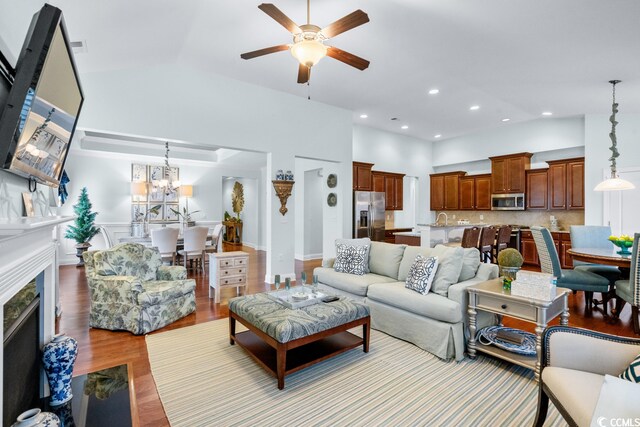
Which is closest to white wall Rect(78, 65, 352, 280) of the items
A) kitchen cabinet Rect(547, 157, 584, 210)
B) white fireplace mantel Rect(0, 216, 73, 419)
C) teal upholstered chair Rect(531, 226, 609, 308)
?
white fireplace mantel Rect(0, 216, 73, 419)

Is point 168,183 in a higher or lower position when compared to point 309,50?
lower

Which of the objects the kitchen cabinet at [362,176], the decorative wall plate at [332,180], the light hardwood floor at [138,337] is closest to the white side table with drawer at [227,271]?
the light hardwood floor at [138,337]

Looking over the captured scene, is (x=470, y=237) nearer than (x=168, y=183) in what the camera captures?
Yes

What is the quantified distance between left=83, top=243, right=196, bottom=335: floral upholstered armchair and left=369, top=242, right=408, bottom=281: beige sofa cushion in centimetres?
235

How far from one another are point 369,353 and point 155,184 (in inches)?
290

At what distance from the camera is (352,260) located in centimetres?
406

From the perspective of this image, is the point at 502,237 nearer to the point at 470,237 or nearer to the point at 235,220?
the point at 470,237

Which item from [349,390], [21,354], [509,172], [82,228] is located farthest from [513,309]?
[82,228]

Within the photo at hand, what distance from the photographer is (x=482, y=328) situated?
9.70 ft

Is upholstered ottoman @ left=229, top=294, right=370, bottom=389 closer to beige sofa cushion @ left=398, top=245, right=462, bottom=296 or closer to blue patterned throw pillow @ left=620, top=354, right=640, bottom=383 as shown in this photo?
beige sofa cushion @ left=398, top=245, right=462, bottom=296

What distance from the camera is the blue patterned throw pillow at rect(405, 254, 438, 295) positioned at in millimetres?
3072

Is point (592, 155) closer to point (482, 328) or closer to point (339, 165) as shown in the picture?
point (339, 165)

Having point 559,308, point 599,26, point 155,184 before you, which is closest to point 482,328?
point 559,308

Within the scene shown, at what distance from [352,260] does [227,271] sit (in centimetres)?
186
